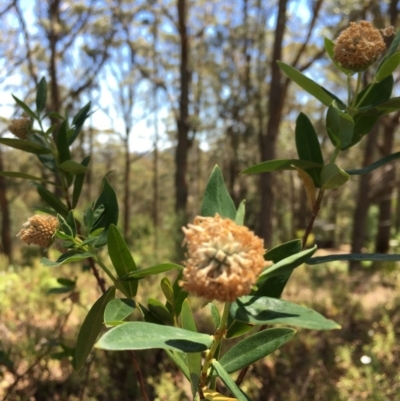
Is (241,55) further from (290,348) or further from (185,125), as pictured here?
(290,348)

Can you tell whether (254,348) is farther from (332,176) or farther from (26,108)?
(26,108)

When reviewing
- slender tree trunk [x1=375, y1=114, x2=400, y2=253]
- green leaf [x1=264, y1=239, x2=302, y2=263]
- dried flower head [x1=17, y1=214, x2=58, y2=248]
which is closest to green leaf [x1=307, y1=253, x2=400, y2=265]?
green leaf [x1=264, y1=239, x2=302, y2=263]

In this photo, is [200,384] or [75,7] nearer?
[200,384]

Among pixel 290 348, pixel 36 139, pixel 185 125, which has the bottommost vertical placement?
pixel 290 348

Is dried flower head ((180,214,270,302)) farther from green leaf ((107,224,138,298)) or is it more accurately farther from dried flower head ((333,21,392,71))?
dried flower head ((333,21,392,71))

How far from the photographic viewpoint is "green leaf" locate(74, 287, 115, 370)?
62 cm

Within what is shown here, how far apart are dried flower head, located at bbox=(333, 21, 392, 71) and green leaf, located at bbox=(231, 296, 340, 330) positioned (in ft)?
1.25

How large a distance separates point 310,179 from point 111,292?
37cm

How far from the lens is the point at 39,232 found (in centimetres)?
58

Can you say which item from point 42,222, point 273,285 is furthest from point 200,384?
point 42,222

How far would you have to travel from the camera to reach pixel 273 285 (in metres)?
0.55

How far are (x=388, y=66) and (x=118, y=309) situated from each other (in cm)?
52

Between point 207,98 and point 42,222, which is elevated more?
point 207,98

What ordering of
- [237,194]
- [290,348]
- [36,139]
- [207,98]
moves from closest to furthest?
[36,139] → [290,348] → [237,194] → [207,98]
